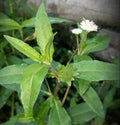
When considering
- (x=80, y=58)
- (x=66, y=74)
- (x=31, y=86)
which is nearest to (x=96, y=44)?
(x=80, y=58)

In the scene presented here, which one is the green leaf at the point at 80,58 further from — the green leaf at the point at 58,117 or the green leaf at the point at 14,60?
the green leaf at the point at 14,60

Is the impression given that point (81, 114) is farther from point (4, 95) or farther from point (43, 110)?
point (4, 95)

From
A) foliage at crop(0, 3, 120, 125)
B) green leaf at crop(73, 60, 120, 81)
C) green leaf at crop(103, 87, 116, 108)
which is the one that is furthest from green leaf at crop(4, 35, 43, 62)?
green leaf at crop(103, 87, 116, 108)

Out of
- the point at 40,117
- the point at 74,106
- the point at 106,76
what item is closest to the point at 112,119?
the point at 74,106

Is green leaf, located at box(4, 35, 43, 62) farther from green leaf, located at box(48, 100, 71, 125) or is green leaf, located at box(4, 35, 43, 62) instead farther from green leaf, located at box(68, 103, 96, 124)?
green leaf, located at box(68, 103, 96, 124)

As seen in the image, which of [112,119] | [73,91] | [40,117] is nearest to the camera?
[40,117]

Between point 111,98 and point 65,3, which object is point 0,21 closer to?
point 111,98
